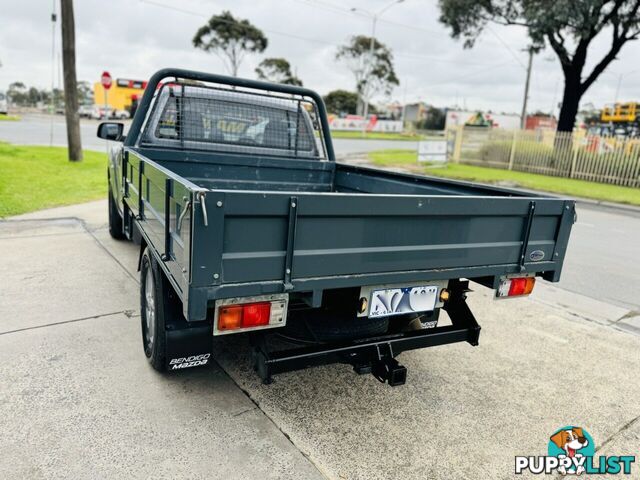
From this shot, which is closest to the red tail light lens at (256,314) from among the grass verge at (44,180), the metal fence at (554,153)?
the grass verge at (44,180)

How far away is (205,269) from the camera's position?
218cm

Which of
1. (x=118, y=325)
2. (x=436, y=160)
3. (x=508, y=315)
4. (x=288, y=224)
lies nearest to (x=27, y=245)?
(x=118, y=325)

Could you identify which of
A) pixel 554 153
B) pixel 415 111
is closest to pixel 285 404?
pixel 554 153

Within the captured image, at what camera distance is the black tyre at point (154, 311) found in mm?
2912

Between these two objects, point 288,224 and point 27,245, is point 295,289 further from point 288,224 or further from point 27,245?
point 27,245

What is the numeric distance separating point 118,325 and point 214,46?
154ft

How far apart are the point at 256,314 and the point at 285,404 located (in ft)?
3.04

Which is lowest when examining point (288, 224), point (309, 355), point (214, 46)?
point (309, 355)

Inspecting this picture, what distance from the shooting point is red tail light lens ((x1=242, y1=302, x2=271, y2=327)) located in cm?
242

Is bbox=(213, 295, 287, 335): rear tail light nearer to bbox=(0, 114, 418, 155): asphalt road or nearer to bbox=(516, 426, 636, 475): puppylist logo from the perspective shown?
bbox=(516, 426, 636, 475): puppylist logo

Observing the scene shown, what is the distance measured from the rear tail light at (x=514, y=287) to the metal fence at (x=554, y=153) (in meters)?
15.9

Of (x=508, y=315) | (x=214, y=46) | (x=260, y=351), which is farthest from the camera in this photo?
(x=214, y=46)

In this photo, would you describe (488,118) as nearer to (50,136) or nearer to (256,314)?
(50,136)

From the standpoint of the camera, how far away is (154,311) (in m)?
3.06
